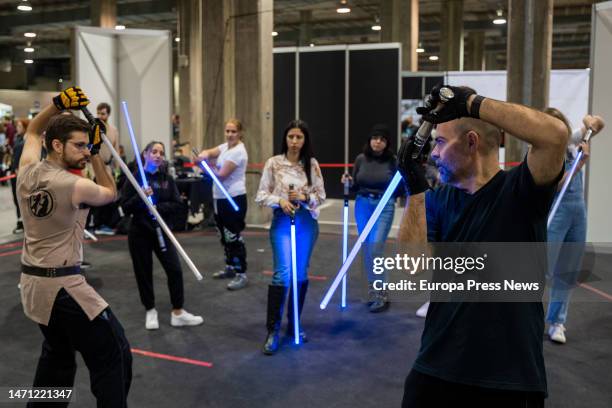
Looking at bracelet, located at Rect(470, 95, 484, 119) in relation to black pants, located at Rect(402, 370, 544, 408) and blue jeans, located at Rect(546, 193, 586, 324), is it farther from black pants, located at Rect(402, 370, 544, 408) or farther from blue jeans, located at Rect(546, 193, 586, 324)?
blue jeans, located at Rect(546, 193, 586, 324)


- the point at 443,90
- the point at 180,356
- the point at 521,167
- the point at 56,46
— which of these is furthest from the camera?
the point at 56,46

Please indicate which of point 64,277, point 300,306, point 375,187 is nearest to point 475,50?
point 375,187

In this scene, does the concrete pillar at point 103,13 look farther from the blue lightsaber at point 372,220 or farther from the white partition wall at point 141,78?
the blue lightsaber at point 372,220

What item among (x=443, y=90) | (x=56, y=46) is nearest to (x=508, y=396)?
(x=443, y=90)

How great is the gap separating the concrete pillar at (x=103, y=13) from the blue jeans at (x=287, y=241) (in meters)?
16.1

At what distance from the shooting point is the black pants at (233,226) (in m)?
6.44

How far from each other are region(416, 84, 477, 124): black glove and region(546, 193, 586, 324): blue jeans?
11.6 ft

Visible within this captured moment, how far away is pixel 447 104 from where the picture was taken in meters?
1.77

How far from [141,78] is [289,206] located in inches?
223

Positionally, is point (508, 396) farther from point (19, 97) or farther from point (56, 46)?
point (56, 46)

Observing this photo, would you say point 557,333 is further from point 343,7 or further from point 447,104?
point 343,7

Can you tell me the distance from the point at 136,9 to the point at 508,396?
2149cm

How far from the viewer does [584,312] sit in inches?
227

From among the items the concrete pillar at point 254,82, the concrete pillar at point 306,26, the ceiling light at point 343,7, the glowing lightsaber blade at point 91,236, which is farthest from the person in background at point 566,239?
the concrete pillar at point 306,26
